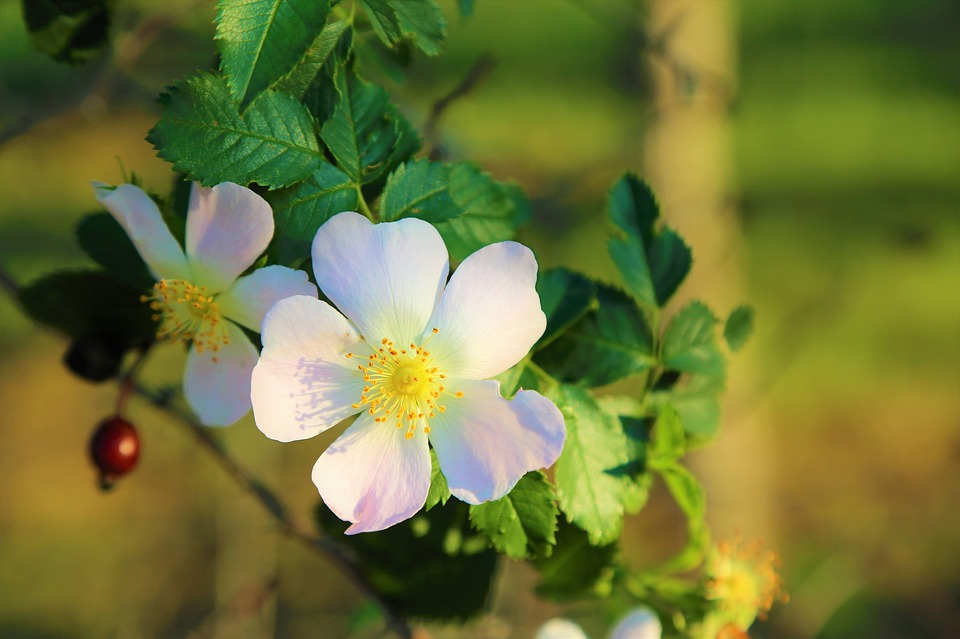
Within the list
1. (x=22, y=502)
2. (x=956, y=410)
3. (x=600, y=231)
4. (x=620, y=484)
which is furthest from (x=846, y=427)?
(x=620, y=484)

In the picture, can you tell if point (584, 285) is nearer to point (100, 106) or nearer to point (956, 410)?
point (100, 106)

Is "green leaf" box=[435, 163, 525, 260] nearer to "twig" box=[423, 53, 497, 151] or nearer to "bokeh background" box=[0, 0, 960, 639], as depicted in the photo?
"twig" box=[423, 53, 497, 151]

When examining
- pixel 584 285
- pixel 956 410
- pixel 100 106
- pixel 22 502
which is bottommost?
pixel 22 502

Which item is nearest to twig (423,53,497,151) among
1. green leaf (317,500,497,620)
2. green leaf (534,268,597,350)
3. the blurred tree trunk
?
green leaf (534,268,597,350)

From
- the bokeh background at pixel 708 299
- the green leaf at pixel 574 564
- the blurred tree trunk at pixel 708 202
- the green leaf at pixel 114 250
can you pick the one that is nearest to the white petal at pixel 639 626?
the green leaf at pixel 574 564

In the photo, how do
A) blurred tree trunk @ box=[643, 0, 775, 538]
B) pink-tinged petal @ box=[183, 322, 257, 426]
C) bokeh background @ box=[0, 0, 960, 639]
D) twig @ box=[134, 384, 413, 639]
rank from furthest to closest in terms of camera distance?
bokeh background @ box=[0, 0, 960, 639]
blurred tree trunk @ box=[643, 0, 775, 538]
twig @ box=[134, 384, 413, 639]
pink-tinged petal @ box=[183, 322, 257, 426]

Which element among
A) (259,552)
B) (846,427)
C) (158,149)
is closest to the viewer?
(158,149)
